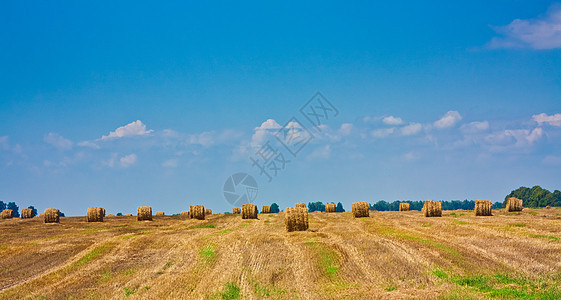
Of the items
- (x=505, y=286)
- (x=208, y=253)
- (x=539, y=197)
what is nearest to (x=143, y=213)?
(x=208, y=253)

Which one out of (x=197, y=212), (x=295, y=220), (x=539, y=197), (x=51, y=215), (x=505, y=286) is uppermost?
(x=295, y=220)

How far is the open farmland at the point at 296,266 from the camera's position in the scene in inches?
635

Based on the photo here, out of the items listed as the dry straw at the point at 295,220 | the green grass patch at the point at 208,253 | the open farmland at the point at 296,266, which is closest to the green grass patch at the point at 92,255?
the open farmland at the point at 296,266

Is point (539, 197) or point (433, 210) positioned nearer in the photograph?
point (433, 210)

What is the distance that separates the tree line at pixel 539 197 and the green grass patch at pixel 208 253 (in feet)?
401

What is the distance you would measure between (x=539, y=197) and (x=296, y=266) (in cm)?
13625

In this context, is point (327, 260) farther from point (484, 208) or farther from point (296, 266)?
point (484, 208)

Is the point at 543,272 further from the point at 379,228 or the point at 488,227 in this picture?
the point at 379,228

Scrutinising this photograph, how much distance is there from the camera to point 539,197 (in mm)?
132500

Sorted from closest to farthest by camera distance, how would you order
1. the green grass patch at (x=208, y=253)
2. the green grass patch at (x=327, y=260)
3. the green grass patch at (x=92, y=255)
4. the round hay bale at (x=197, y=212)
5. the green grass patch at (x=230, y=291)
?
the green grass patch at (x=230, y=291)
the green grass patch at (x=327, y=260)
the green grass patch at (x=208, y=253)
the green grass patch at (x=92, y=255)
the round hay bale at (x=197, y=212)

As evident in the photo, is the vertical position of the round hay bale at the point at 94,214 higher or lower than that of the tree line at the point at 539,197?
higher

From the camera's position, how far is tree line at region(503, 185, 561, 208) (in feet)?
416

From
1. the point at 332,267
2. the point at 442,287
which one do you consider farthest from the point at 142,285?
the point at 442,287

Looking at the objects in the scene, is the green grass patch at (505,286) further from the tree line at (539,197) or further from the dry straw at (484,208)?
the tree line at (539,197)
